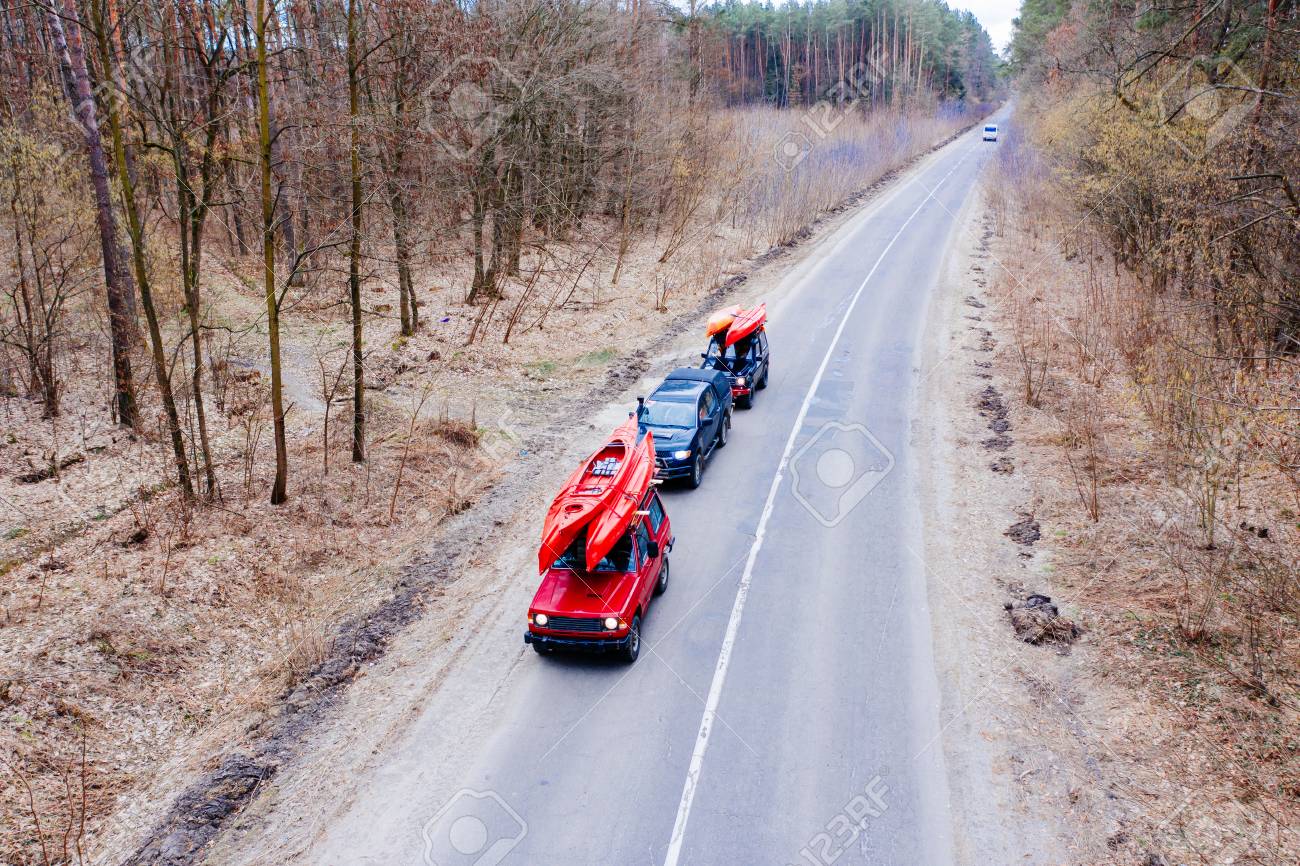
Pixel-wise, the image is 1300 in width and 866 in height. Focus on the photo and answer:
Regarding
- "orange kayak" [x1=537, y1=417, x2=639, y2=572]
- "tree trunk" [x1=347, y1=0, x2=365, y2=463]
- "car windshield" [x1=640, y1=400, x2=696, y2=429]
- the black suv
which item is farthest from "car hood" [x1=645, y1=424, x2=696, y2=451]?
"tree trunk" [x1=347, y1=0, x2=365, y2=463]

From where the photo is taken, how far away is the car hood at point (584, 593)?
35.0 feet

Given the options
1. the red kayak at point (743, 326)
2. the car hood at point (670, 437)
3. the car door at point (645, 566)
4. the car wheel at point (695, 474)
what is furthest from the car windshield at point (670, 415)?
the car door at point (645, 566)

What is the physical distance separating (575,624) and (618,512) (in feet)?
5.32

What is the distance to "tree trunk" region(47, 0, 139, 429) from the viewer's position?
1415 centimetres

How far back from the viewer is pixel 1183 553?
40.8ft

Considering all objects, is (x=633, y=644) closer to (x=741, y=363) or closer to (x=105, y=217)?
(x=741, y=363)

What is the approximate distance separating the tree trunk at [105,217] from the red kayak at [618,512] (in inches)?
419

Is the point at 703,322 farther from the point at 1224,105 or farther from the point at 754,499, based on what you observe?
the point at 1224,105

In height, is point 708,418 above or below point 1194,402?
below

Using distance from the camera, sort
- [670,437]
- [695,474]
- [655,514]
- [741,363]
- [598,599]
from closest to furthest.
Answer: [598,599] → [655,514] → [670,437] → [695,474] → [741,363]

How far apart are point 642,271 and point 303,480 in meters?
20.3

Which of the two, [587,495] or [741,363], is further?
[741,363]

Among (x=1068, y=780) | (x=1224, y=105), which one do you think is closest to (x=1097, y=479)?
(x=1068, y=780)

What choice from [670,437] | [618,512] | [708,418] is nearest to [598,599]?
[618,512]
